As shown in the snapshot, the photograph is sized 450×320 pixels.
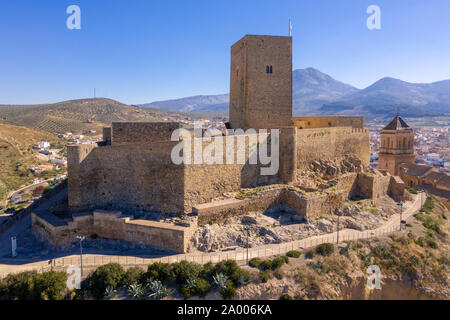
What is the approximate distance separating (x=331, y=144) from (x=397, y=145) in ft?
89.8

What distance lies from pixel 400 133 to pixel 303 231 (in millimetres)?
35532

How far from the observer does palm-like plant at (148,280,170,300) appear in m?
13.5

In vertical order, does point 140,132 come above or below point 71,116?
below

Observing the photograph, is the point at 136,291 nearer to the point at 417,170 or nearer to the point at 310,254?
the point at 310,254

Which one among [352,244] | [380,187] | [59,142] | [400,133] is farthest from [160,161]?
[59,142]

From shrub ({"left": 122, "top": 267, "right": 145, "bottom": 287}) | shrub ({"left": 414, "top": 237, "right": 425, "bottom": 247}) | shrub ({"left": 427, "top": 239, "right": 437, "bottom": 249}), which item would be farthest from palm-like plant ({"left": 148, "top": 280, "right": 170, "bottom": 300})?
shrub ({"left": 427, "top": 239, "right": 437, "bottom": 249})

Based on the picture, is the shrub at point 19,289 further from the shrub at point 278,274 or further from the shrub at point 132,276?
the shrub at point 278,274

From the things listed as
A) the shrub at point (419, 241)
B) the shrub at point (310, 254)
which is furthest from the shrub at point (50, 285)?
the shrub at point (419, 241)

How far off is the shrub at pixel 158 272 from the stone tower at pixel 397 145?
138ft

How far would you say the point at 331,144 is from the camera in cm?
2452

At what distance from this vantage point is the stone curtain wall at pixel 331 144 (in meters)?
22.0

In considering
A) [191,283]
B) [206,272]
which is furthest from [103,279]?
[206,272]

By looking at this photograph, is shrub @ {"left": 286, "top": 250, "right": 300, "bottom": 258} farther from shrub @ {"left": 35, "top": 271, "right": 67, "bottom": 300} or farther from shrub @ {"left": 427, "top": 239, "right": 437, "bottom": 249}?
shrub @ {"left": 35, "top": 271, "right": 67, "bottom": 300}

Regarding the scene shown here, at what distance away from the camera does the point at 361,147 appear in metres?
27.4
